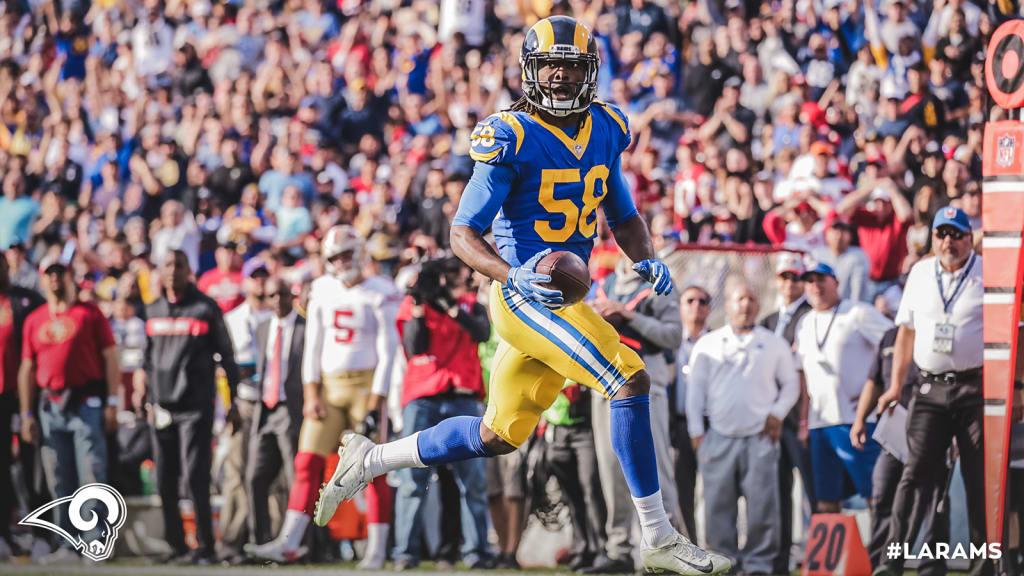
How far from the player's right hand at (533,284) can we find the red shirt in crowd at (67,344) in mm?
5941

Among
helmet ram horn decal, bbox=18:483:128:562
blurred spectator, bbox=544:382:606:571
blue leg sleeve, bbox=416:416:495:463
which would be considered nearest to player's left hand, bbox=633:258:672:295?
blue leg sleeve, bbox=416:416:495:463

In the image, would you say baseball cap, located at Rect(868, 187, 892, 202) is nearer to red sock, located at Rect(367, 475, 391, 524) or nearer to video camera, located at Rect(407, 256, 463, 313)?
video camera, located at Rect(407, 256, 463, 313)

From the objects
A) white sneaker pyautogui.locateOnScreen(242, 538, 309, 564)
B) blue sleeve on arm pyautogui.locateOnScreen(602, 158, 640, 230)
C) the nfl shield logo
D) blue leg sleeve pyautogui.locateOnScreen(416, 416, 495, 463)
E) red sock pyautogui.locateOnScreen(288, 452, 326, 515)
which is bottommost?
white sneaker pyautogui.locateOnScreen(242, 538, 309, 564)

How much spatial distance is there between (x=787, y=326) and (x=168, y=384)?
4432mm

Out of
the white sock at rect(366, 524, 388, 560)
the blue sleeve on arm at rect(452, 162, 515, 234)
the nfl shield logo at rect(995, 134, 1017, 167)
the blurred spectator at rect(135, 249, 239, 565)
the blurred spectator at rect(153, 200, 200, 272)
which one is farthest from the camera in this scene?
the blurred spectator at rect(153, 200, 200, 272)

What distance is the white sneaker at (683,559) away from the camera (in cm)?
543

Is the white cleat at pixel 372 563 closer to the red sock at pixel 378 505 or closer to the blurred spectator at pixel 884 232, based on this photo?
the red sock at pixel 378 505

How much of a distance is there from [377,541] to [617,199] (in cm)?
409

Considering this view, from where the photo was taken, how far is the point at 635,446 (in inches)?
217

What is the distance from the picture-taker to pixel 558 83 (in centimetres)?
561

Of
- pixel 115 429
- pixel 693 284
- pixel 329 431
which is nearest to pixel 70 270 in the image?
pixel 115 429

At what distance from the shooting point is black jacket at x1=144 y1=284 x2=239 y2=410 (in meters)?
10.0

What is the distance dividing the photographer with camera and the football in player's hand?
389 centimetres

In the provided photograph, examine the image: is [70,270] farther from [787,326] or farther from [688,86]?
[688,86]
